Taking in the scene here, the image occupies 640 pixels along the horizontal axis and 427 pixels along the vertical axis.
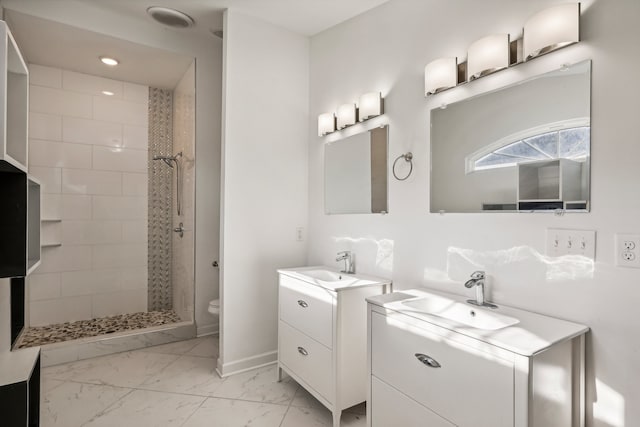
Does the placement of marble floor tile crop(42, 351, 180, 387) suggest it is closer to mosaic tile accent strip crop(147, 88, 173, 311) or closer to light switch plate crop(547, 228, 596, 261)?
mosaic tile accent strip crop(147, 88, 173, 311)

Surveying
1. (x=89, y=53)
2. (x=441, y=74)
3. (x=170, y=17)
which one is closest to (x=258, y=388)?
(x=441, y=74)

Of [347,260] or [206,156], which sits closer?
[347,260]

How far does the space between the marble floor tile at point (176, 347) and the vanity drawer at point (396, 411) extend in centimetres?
188

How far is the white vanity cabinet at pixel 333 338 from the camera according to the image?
183cm

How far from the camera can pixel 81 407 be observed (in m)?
2.02

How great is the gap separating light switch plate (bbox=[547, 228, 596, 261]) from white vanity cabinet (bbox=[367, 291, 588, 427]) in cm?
27

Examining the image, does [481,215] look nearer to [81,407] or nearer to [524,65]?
[524,65]

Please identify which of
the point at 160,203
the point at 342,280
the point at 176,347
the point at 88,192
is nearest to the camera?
the point at 342,280

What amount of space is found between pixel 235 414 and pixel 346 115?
2.03 meters

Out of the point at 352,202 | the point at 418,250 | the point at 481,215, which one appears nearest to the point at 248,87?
the point at 352,202

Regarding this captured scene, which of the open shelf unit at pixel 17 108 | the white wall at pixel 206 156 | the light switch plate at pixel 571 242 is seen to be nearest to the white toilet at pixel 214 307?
the white wall at pixel 206 156

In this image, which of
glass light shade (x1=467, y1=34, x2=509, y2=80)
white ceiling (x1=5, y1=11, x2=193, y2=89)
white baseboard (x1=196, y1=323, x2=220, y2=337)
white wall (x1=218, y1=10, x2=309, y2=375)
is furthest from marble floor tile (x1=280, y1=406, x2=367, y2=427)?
white ceiling (x1=5, y1=11, x2=193, y2=89)

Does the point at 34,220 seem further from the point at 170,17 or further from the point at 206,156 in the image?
the point at 170,17

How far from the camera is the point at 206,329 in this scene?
3213 millimetres
